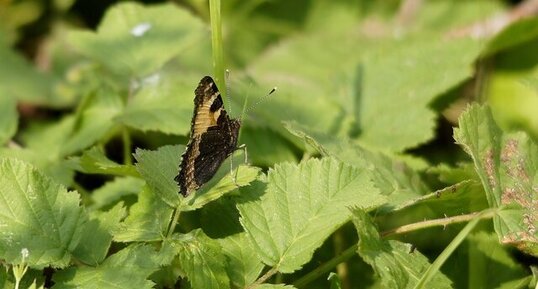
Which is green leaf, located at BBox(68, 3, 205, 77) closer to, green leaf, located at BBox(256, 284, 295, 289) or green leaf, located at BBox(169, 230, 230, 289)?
green leaf, located at BBox(169, 230, 230, 289)

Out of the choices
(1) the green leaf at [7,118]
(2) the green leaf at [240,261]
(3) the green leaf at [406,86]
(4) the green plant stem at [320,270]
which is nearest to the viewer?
(2) the green leaf at [240,261]

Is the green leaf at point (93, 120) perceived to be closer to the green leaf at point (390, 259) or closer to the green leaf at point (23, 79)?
the green leaf at point (23, 79)

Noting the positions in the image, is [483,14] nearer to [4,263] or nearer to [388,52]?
[388,52]

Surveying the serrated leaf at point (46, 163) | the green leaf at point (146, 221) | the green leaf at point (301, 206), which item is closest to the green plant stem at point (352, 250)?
the green leaf at point (301, 206)

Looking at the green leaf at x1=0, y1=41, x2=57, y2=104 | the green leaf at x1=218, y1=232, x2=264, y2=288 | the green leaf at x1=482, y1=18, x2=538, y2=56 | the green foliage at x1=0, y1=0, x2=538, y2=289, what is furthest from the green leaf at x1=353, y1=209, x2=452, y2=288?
the green leaf at x1=0, y1=41, x2=57, y2=104

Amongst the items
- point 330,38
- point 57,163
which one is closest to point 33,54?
point 330,38
